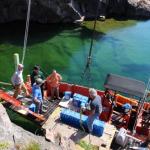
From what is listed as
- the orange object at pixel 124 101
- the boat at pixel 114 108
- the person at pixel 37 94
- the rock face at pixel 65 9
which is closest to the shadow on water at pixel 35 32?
the rock face at pixel 65 9

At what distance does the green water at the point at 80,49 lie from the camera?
27134 mm

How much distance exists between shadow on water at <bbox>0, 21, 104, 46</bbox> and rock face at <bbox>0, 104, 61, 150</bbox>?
23.1m

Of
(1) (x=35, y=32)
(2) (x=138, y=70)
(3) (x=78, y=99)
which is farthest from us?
(1) (x=35, y=32)

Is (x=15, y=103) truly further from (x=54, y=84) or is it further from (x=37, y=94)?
(x=54, y=84)

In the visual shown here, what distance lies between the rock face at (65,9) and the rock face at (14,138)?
84.5 ft

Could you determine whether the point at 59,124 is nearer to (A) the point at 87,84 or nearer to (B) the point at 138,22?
(A) the point at 87,84

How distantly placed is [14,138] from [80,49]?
77.1 ft

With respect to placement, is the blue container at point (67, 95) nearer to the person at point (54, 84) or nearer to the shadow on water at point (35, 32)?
the person at point (54, 84)

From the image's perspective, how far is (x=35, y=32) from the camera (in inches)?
1419

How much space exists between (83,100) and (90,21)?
24561mm

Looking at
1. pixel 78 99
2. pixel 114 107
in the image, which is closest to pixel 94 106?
pixel 78 99

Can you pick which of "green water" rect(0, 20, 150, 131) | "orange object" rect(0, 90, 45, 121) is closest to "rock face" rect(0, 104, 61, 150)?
"orange object" rect(0, 90, 45, 121)

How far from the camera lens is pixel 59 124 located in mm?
15055

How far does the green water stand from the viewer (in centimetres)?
2713
